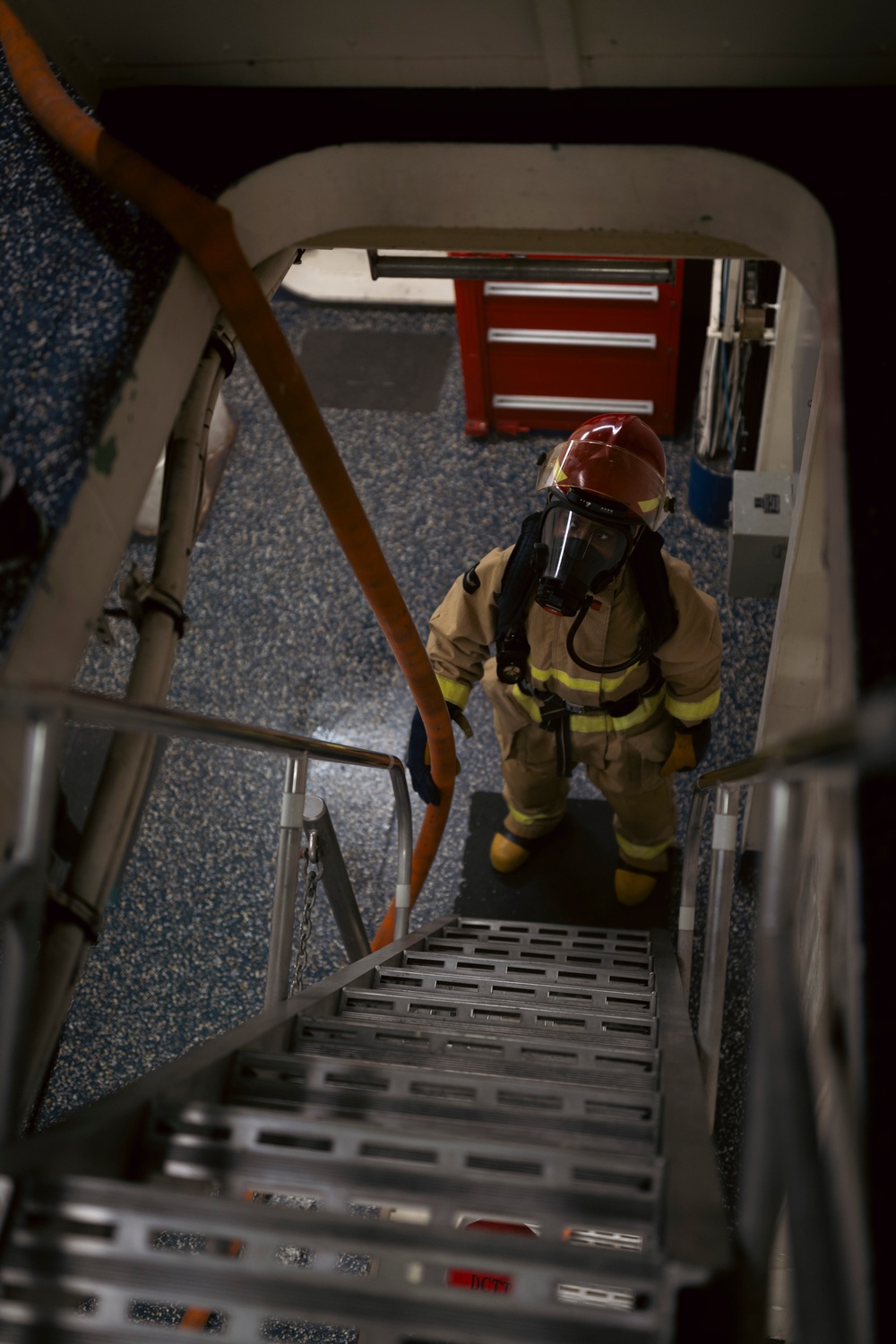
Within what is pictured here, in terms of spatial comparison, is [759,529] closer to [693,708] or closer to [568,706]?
[693,708]

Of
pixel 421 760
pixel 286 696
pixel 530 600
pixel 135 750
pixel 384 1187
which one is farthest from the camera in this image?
pixel 286 696

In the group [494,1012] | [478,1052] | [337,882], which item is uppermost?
[337,882]

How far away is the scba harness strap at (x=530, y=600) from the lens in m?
2.77

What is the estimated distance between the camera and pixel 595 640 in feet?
9.68

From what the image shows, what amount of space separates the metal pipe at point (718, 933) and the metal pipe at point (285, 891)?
948mm

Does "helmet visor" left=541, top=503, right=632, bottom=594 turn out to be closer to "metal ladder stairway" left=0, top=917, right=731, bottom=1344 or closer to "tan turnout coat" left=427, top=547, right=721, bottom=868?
"tan turnout coat" left=427, top=547, right=721, bottom=868

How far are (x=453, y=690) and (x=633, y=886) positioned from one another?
3.89 feet

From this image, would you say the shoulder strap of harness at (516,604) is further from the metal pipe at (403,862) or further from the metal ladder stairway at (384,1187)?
the metal ladder stairway at (384,1187)

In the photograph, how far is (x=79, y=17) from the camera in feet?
6.48

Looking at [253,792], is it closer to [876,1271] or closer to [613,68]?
[613,68]

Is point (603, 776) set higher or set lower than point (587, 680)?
lower

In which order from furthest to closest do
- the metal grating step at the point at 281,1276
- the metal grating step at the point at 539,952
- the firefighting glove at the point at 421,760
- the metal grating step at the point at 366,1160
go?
the firefighting glove at the point at 421,760
the metal grating step at the point at 539,952
the metal grating step at the point at 366,1160
the metal grating step at the point at 281,1276

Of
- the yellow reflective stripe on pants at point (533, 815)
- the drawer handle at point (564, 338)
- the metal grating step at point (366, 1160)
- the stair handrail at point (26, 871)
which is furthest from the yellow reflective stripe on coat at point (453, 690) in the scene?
the drawer handle at point (564, 338)

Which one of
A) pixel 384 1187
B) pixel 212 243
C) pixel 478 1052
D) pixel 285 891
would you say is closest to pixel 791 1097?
pixel 384 1187
